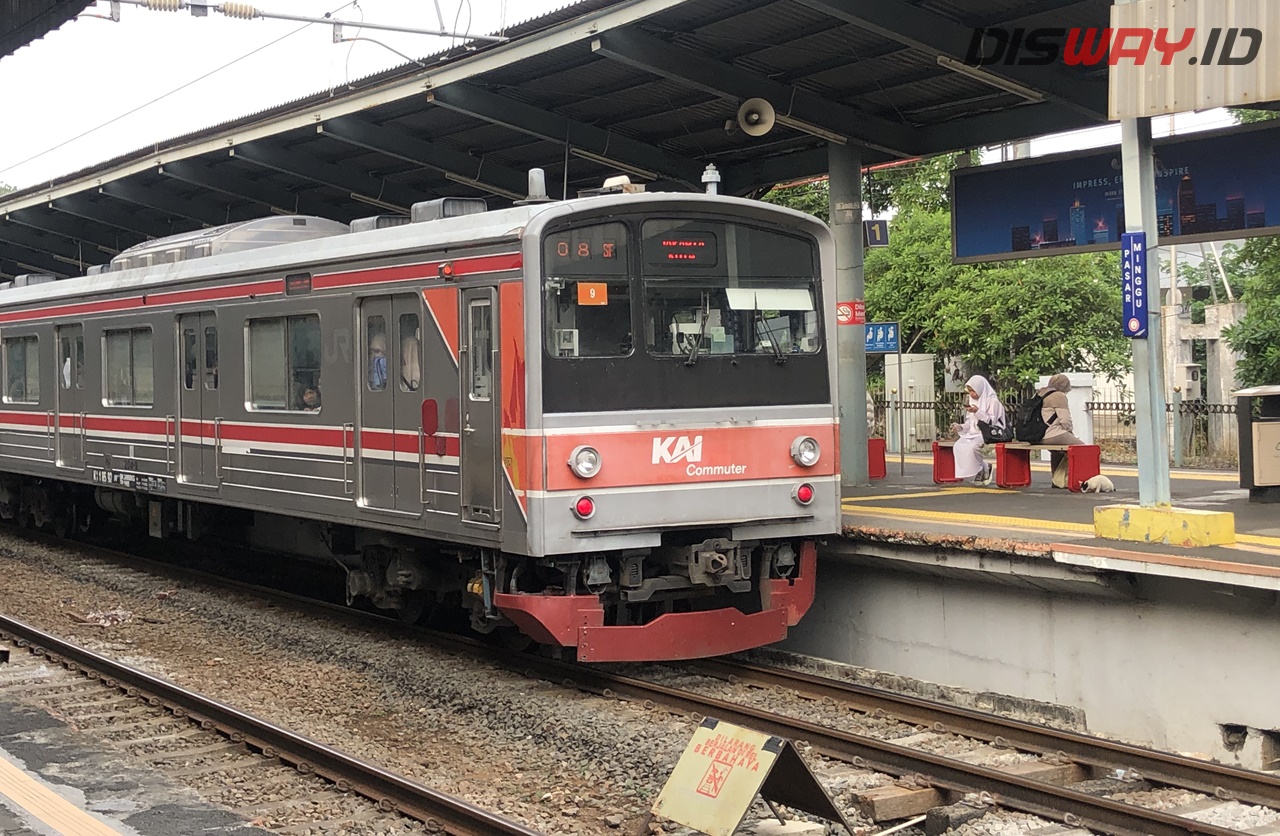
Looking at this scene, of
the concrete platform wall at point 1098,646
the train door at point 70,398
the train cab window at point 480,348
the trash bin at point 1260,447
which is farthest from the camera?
the train door at point 70,398

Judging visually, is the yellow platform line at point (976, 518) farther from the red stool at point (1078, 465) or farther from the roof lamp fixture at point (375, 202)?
the roof lamp fixture at point (375, 202)

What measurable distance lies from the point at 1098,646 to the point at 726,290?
3241mm

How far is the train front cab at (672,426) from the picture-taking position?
8297 millimetres

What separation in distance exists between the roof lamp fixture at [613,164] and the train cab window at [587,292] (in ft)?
18.5

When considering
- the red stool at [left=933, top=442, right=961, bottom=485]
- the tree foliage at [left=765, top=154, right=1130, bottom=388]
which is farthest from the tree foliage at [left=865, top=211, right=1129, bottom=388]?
the red stool at [left=933, top=442, right=961, bottom=485]

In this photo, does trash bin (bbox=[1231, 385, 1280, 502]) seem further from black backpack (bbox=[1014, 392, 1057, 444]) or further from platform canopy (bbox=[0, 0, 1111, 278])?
platform canopy (bbox=[0, 0, 1111, 278])

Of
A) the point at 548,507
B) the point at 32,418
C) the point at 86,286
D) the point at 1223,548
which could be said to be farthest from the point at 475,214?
the point at 32,418

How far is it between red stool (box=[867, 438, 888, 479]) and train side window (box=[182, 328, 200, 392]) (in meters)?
6.84

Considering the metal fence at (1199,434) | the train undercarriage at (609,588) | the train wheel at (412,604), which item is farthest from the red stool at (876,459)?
the train wheel at (412,604)

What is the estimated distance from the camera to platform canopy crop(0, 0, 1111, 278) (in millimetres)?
10562

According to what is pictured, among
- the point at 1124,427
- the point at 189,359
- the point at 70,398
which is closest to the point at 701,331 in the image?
the point at 189,359

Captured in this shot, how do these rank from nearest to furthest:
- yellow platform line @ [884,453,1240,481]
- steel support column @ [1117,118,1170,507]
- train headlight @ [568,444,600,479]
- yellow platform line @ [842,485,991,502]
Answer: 1. train headlight @ [568,444,600,479]
2. steel support column @ [1117,118,1170,507]
3. yellow platform line @ [842,485,991,502]
4. yellow platform line @ [884,453,1240,481]

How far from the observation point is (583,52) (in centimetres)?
1148

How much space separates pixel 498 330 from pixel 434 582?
2.41 meters
